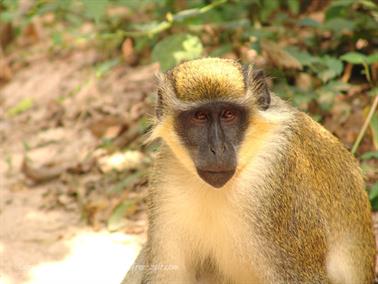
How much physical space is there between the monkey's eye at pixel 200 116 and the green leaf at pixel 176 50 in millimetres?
2093

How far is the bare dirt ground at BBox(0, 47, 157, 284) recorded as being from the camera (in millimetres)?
5062

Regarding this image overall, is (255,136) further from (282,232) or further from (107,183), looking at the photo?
(107,183)

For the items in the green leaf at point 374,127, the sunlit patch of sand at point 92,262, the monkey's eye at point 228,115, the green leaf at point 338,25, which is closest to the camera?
the monkey's eye at point 228,115

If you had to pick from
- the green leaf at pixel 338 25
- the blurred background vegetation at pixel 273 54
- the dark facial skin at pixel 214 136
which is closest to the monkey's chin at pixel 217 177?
the dark facial skin at pixel 214 136

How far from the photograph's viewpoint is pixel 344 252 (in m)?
4.17

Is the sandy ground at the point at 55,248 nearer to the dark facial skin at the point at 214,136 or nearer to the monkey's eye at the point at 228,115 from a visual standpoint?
the dark facial skin at the point at 214,136

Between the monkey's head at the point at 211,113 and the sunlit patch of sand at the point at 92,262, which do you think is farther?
the sunlit patch of sand at the point at 92,262

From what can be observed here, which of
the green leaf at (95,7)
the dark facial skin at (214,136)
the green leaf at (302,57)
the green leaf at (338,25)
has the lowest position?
the green leaf at (302,57)

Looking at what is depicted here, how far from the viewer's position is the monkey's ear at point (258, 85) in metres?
3.74

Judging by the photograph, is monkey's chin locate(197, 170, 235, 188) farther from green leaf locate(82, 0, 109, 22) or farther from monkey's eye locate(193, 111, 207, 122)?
green leaf locate(82, 0, 109, 22)

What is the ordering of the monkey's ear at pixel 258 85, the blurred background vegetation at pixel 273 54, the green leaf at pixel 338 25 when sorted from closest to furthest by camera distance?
the monkey's ear at pixel 258 85
the blurred background vegetation at pixel 273 54
the green leaf at pixel 338 25

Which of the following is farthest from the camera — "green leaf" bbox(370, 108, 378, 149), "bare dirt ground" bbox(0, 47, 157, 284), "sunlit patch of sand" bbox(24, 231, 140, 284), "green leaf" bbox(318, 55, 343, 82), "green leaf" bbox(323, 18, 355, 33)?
"green leaf" bbox(323, 18, 355, 33)

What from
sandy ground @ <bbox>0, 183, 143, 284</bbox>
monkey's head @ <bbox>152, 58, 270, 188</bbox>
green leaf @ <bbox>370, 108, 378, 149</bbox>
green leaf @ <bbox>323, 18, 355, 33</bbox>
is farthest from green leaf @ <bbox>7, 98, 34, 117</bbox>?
monkey's head @ <bbox>152, 58, 270, 188</bbox>

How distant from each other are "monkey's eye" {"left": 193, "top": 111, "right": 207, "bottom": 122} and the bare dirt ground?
5.07ft
